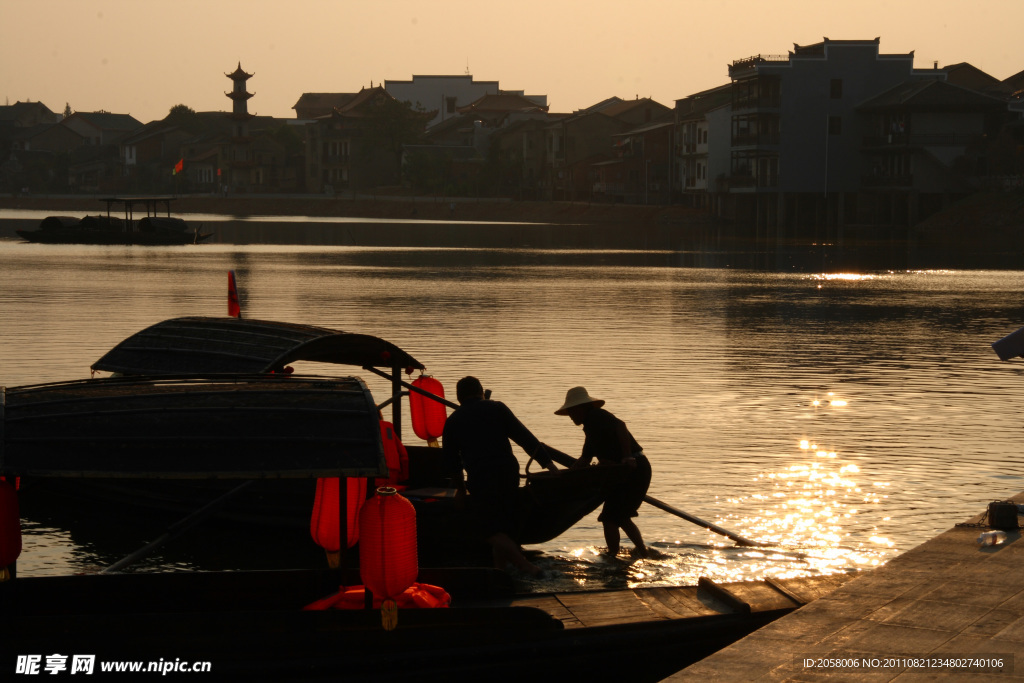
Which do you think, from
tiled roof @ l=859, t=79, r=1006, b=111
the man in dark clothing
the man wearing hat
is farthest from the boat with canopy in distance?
tiled roof @ l=859, t=79, r=1006, b=111

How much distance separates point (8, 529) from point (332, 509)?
2.48 meters

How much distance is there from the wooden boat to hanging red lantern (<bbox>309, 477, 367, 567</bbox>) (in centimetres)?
84

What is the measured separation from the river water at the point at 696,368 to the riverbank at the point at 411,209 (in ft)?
152

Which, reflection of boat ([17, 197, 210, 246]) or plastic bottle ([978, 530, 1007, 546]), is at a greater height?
reflection of boat ([17, 197, 210, 246])

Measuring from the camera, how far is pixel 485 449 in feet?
33.6

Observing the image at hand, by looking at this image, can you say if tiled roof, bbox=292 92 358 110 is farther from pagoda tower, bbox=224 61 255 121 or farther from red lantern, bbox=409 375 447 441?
red lantern, bbox=409 375 447 441

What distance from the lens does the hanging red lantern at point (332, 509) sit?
938cm

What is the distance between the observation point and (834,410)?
793 inches

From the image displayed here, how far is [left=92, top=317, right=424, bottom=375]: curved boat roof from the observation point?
40.5 feet

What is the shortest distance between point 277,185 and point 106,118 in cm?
5719

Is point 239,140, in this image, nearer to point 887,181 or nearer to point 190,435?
point 887,181

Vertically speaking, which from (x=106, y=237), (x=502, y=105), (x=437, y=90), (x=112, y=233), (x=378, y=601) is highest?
(x=437, y=90)

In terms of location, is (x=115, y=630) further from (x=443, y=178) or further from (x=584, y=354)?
(x=443, y=178)

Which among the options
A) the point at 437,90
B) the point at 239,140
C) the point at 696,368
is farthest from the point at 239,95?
the point at 696,368
